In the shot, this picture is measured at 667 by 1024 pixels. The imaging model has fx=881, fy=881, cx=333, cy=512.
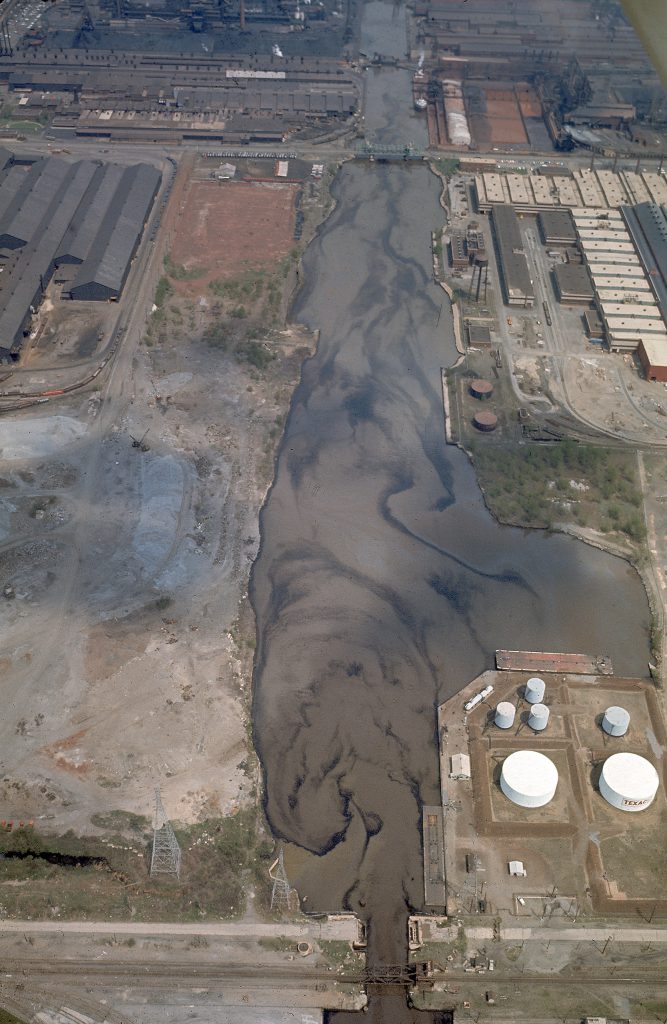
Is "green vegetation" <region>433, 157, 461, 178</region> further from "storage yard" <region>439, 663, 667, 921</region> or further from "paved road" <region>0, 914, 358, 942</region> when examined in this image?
"paved road" <region>0, 914, 358, 942</region>

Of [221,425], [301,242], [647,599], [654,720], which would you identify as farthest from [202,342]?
[654,720]

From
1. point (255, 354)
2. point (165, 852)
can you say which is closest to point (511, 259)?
point (255, 354)

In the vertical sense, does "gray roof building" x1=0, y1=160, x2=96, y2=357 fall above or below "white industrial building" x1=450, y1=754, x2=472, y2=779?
above

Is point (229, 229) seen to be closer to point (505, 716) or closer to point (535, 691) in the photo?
point (535, 691)

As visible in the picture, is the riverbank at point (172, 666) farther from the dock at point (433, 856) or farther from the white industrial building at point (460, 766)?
the white industrial building at point (460, 766)

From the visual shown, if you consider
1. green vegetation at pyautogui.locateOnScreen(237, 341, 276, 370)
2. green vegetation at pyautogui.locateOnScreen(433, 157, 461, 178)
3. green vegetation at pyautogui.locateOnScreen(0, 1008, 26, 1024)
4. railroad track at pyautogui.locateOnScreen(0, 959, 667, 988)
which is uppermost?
green vegetation at pyautogui.locateOnScreen(433, 157, 461, 178)

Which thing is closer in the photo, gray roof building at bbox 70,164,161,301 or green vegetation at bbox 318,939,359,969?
green vegetation at bbox 318,939,359,969

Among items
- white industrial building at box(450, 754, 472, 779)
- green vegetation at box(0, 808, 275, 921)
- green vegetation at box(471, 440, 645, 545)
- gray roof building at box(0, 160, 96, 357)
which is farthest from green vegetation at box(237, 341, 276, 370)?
green vegetation at box(0, 808, 275, 921)
